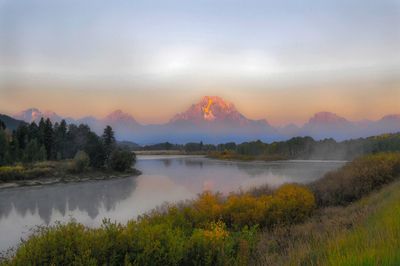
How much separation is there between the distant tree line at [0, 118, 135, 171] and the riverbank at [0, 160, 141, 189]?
1.87 meters

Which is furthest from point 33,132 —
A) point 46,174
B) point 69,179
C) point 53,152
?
point 69,179

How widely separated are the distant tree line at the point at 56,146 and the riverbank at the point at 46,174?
73.6 inches

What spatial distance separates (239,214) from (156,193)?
14.2 meters

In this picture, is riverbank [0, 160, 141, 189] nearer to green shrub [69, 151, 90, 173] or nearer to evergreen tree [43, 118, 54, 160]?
green shrub [69, 151, 90, 173]

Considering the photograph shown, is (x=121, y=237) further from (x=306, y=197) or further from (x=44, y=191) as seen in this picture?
(x=44, y=191)

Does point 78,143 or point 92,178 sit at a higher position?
point 78,143

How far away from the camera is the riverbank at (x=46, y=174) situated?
1281 inches

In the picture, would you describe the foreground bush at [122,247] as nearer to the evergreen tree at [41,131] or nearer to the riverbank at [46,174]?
the riverbank at [46,174]

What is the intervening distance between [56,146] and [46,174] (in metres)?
22.7

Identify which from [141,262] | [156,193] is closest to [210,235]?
[141,262]

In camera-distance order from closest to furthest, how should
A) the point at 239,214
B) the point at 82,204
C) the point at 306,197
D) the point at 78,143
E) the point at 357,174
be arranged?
the point at 239,214 < the point at 306,197 < the point at 357,174 < the point at 82,204 < the point at 78,143

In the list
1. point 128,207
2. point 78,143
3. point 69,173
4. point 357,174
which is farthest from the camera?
point 78,143

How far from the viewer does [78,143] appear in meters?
60.0

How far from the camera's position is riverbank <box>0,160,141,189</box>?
107ft
